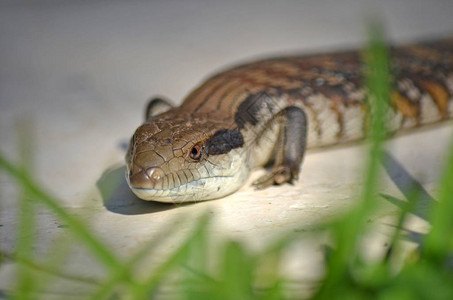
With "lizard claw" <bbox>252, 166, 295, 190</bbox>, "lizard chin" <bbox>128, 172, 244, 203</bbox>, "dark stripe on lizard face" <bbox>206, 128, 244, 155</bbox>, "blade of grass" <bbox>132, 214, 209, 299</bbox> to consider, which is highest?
"blade of grass" <bbox>132, 214, 209, 299</bbox>

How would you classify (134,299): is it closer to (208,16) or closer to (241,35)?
(241,35)

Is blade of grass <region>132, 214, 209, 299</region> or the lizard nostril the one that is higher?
blade of grass <region>132, 214, 209, 299</region>

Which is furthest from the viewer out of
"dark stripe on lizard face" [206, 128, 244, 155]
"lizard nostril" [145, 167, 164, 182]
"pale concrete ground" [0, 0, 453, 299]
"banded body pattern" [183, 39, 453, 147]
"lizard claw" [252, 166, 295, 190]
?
"banded body pattern" [183, 39, 453, 147]

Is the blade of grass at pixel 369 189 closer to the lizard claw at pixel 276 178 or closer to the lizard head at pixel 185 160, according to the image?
the lizard head at pixel 185 160

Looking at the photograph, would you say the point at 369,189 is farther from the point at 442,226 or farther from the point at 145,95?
the point at 145,95

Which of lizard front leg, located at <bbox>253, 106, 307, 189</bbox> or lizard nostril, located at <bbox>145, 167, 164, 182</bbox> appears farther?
lizard front leg, located at <bbox>253, 106, 307, 189</bbox>

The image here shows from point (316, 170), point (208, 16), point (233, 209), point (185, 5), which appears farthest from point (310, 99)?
point (185, 5)

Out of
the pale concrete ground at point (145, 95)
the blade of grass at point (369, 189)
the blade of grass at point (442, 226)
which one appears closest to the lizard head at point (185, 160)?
the pale concrete ground at point (145, 95)

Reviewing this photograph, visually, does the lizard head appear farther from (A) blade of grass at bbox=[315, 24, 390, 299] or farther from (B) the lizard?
(A) blade of grass at bbox=[315, 24, 390, 299]

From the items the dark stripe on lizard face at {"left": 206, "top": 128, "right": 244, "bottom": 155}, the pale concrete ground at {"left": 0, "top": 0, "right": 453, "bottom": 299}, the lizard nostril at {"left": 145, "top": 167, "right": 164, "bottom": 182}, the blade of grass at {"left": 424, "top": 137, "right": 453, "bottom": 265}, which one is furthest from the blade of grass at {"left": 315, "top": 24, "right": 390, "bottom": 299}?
the dark stripe on lizard face at {"left": 206, "top": 128, "right": 244, "bottom": 155}
